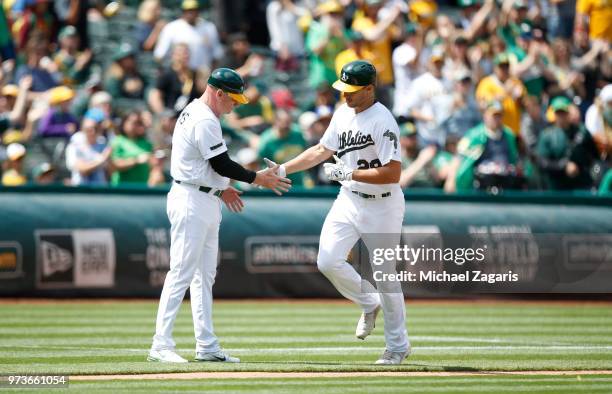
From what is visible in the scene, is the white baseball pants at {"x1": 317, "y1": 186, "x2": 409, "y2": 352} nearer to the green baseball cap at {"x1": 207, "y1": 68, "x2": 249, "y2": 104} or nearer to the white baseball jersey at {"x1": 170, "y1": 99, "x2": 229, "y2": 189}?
the white baseball jersey at {"x1": 170, "y1": 99, "x2": 229, "y2": 189}

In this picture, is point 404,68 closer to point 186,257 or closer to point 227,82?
point 227,82

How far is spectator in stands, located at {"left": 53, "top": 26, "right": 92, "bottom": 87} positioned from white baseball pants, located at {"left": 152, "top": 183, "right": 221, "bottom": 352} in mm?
10371

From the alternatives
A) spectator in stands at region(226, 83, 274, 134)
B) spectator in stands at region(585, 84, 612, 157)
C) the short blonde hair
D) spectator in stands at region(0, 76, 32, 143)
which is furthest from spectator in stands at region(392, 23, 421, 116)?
spectator in stands at region(0, 76, 32, 143)

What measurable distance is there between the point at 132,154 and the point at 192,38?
297cm

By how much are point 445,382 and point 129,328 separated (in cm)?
522

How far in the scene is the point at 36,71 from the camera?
19.3 m

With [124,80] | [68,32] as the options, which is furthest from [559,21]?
[68,32]

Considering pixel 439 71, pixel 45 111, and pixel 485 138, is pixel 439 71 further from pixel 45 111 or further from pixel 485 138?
pixel 45 111

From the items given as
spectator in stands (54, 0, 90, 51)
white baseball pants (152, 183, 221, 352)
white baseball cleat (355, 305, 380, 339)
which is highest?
spectator in stands (54, 0, 90, 51)

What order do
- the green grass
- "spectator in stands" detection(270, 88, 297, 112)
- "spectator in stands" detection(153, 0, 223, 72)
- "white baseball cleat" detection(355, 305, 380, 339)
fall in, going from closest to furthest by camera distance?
the green grass → "white baseball cleat" detection(355, 305, 380, 339) → "spectator in stands" detection(153, 0, 223, 72) → "spectator in stands" detection(270, 88, 297, 112)

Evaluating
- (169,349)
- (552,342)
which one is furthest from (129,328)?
(552,342)

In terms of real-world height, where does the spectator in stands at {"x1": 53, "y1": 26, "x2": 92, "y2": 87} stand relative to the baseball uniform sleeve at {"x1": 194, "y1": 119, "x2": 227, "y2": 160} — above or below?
above

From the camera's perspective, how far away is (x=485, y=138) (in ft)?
59.0

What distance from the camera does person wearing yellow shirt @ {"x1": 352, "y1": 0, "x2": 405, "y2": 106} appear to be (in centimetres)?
2053
